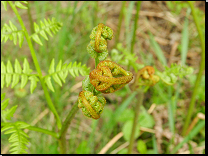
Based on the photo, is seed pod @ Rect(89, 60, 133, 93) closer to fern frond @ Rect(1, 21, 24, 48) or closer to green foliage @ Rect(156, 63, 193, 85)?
green foliage @ Rect(156, 63, 193, 85)

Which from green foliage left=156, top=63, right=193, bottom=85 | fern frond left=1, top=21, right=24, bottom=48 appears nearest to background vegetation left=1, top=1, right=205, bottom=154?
green foliage left=156, top=63, right=193, bottom=85

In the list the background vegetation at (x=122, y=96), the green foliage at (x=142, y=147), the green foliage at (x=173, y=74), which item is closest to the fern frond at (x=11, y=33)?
the background vegetation at (x=122, y=96)

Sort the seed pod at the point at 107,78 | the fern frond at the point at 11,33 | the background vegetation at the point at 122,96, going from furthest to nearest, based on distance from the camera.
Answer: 1. the background vegetation at the point at 122,96
2. the fern frond at the point at 11,33
3. the seed pod at the point at 107,78

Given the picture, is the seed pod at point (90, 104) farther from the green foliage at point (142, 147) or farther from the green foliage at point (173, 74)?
the green foliage at point (142, 147)

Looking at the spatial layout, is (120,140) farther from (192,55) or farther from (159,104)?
(192,55)

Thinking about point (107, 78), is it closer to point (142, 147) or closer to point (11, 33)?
point (11, 33)

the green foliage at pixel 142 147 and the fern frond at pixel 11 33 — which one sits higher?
the fern frond at pixel 11 33

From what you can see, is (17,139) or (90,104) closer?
(90,104)

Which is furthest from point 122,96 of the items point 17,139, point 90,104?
point 90,104
